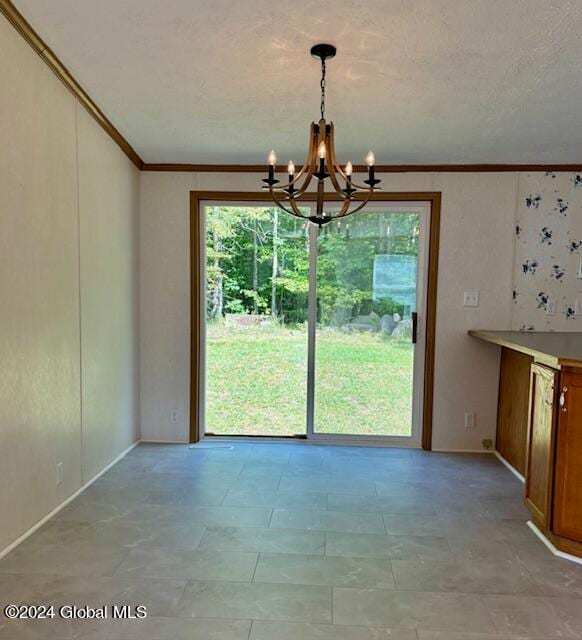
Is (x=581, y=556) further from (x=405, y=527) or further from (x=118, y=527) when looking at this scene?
(x=118, y=527)

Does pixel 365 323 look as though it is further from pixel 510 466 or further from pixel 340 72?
pixel 340 72

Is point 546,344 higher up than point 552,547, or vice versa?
point 546,344

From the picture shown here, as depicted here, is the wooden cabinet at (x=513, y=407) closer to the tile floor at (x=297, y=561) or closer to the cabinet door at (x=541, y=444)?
the tile floor at (x=297, y=561)

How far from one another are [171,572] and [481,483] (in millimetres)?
2106

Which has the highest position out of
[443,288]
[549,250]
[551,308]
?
[549,250]

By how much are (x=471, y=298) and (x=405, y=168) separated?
117cm

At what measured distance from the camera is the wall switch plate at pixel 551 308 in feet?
11.6

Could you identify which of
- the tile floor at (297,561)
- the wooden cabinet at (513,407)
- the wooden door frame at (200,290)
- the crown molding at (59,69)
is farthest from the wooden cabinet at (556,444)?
the crown molding at (59,69)

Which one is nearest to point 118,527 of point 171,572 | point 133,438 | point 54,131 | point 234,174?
point 171,572

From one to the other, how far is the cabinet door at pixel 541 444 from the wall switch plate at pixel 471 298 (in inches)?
48.2

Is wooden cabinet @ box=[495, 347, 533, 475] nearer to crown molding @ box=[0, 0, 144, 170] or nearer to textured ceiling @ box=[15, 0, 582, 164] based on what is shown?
textured ceiling @ box=[15, 0, 582, 164]

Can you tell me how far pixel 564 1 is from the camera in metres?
1.81

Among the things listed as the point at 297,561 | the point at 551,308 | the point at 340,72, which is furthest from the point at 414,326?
the point at 297,561

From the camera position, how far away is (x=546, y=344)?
2670 millimetres
